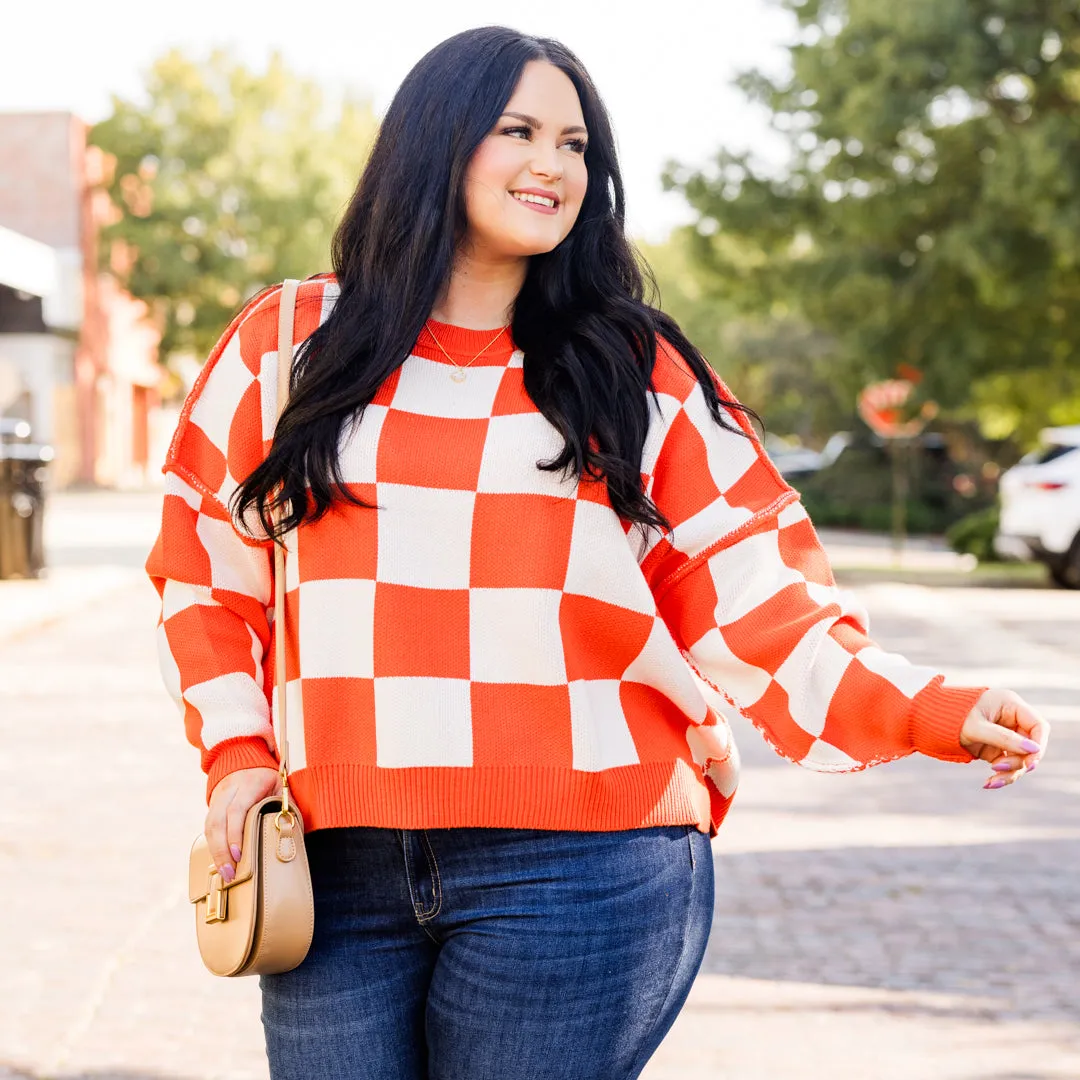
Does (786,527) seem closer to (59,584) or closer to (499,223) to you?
(499,223)

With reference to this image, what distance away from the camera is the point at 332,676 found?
212 centimetres

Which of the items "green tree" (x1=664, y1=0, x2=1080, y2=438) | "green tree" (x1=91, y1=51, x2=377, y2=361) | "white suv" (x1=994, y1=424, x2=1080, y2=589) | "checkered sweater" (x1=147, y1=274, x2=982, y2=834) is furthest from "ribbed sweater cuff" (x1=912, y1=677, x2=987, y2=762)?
"green tree" (x1=91, y1=51, x2=377, y2=361)

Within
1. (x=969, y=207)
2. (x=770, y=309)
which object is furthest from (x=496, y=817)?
(x=770, y=309)

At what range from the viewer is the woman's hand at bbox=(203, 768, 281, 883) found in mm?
2121

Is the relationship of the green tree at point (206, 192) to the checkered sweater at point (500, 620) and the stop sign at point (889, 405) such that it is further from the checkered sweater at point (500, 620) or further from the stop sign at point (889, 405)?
the checkered sweater at point (500, 620)

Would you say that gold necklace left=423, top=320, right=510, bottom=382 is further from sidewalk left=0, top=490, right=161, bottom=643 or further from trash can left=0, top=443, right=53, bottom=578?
trash can left=0, top=443, right=53, bottom=578

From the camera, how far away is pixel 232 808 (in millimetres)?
2143

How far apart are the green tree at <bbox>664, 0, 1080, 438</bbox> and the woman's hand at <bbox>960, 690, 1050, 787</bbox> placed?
63.6 feet

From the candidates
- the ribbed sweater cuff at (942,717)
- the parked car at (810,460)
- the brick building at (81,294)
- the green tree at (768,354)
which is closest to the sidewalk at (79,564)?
the ribbed sweater cuff at (942,717)

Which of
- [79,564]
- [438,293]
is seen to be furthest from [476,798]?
[79,564]

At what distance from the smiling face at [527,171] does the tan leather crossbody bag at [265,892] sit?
516 millimetres

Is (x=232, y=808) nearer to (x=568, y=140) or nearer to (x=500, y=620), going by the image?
(x=500, y=620)

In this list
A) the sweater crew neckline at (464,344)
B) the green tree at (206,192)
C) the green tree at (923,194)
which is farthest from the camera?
the green tree at (206,192)

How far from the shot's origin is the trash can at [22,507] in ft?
55.2
